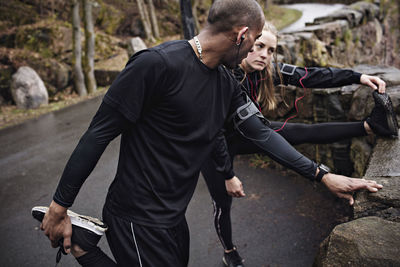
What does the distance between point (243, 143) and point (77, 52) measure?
11.3 metres

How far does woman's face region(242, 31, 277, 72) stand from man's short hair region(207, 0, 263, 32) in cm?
105

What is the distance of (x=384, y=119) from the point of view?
267 cm

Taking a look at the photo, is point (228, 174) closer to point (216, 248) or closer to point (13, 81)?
point (216, 248)

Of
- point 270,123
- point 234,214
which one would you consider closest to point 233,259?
point 234,214

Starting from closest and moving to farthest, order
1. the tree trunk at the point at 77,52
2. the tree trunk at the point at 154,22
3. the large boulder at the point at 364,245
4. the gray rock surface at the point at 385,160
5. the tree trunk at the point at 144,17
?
the large boulder at the point at 364,245, the gray rock surface at the point at 385,160, the tree trunk at the point at 77,52, the tree trunk at the point at 144,17, the tree trunk at the point at 154,22

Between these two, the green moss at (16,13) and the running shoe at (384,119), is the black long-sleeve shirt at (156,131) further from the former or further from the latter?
the green moss at (16,13)

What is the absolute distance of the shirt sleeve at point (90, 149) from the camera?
164 centimetres

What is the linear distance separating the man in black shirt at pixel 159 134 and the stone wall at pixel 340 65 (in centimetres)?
206

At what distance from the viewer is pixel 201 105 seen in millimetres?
1811

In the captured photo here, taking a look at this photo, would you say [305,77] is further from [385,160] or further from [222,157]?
[222,157]

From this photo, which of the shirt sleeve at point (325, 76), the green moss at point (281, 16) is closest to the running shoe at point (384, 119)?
the shirt sleeve at point (325, 76)

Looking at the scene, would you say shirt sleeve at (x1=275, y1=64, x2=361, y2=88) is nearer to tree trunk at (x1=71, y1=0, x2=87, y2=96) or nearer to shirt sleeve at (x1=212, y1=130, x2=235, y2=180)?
shirt sleeve at (x1=212, y1=130, x2=235, y2=180)

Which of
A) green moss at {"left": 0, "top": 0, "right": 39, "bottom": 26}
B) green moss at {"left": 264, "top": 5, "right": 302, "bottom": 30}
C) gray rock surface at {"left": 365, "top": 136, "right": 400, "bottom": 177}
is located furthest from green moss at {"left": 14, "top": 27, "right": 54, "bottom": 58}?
gray rock surface at {"left": 365, "top": 136, "right": 400, "bottom": 177}

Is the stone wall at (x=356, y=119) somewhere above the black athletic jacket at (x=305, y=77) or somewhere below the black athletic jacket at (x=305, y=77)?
below
